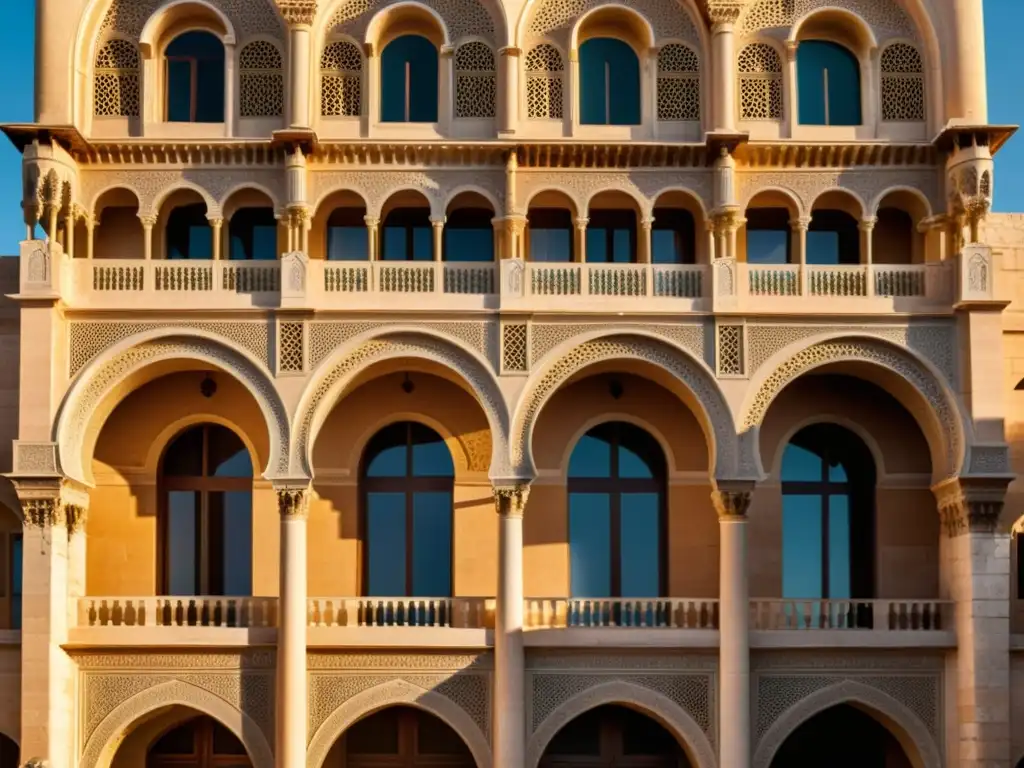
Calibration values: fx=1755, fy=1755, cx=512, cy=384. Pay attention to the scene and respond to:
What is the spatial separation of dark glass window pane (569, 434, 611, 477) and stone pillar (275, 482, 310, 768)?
4572mm

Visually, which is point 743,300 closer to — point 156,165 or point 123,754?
point 156,165

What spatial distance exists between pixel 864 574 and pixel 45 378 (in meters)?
13.1

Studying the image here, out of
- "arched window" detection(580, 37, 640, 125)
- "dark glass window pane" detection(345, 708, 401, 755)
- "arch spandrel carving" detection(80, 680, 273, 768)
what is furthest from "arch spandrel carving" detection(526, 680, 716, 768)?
"arched window" detection(580, 37, 640, 125)

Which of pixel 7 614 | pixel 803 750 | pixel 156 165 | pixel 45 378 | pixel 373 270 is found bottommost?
pixel 803 750

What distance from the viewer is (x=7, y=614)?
90.1 ft

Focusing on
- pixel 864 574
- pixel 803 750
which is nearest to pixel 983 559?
pixel 864 574

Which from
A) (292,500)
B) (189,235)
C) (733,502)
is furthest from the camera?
(189,235)

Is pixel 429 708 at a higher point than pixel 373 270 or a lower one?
lower

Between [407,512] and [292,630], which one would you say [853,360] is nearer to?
[407,512]

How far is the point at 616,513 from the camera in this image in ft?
91.5

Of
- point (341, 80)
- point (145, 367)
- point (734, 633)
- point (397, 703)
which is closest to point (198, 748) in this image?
point (397, 703)

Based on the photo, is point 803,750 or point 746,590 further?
point 803,750

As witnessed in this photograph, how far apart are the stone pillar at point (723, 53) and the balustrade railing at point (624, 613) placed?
23.9 feet

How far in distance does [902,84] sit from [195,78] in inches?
438
